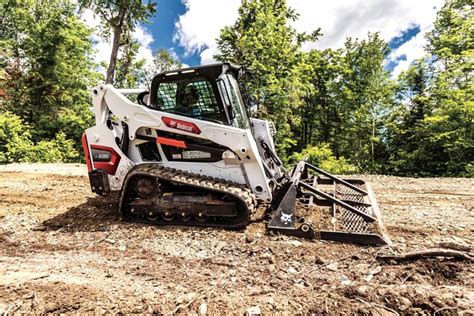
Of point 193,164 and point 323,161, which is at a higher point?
point 193,164

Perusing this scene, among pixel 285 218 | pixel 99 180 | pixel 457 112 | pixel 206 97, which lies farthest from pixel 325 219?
pixel 457 112

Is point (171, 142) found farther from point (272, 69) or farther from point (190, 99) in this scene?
point (272, 69)

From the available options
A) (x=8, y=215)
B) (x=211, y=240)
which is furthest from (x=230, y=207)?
(x=8, y=215)

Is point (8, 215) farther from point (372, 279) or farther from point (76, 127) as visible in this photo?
point (76, 127)

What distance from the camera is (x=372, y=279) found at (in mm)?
2842

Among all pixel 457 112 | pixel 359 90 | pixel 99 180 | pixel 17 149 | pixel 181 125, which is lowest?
pixel 99 180

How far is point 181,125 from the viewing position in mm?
4375

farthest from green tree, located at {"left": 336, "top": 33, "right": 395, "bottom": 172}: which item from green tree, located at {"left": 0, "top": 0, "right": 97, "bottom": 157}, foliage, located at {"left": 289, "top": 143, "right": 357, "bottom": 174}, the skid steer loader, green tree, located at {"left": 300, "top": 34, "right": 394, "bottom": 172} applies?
the skid steer loader

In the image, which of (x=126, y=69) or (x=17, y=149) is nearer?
(x=17, y=149)

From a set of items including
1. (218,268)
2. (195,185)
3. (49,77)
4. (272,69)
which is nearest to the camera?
(218,268)

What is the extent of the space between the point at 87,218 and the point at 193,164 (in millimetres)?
2067

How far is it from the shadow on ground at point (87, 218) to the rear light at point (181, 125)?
5.69ft

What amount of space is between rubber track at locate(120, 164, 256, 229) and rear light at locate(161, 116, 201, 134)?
0.65 meters

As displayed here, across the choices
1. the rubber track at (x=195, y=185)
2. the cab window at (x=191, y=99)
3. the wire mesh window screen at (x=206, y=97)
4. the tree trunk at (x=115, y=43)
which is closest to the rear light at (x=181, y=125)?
the cab window at (x=191, y=99)
